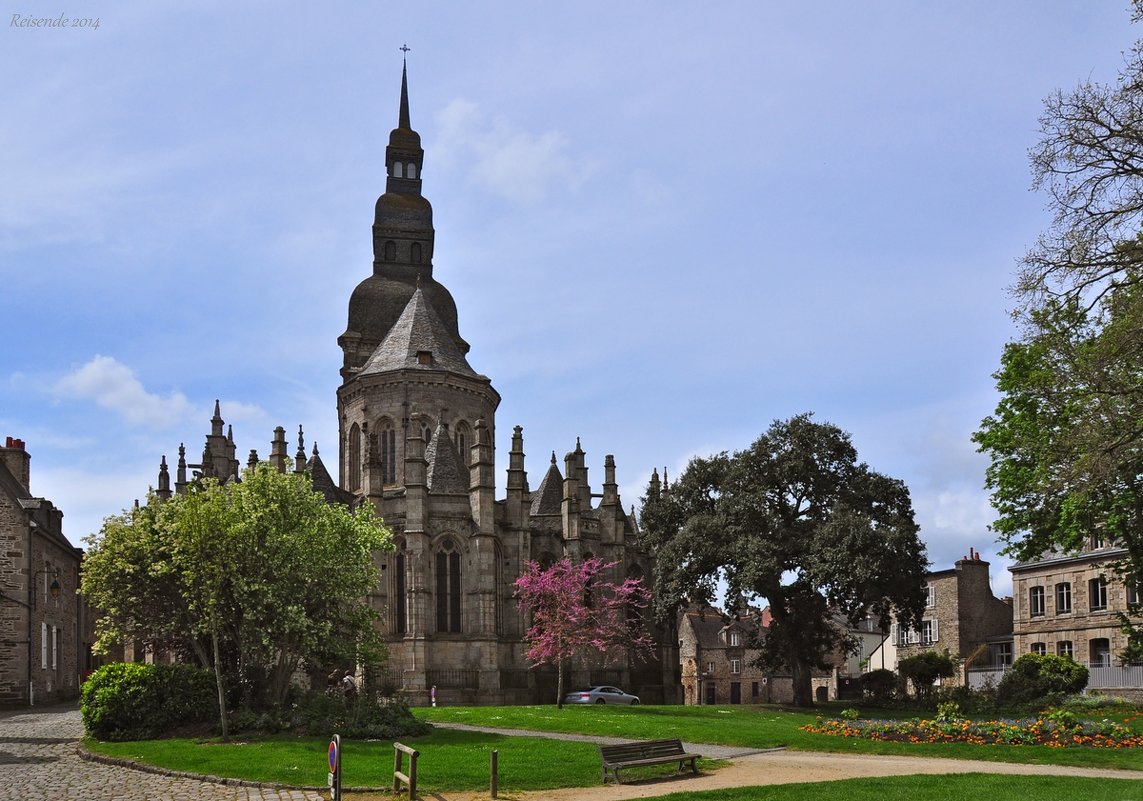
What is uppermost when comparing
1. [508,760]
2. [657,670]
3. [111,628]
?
[111,628]

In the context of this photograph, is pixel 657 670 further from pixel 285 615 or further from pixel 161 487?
pixel 285 615

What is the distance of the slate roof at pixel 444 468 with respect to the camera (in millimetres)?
49000

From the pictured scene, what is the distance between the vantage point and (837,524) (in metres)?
41.2

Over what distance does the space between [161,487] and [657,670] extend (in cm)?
2724

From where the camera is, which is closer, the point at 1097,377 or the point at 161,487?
the point at 1097,377

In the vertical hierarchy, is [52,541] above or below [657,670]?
above

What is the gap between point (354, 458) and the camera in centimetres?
5816

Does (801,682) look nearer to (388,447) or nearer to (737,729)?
(737,729)

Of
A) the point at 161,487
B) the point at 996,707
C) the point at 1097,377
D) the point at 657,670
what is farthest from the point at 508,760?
the point at 161,487

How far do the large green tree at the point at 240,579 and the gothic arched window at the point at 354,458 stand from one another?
1103 inches

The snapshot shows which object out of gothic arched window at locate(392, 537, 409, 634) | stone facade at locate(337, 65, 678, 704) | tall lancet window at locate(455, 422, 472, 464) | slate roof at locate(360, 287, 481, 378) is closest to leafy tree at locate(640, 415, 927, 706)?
stone facade at locate(337, 65, 678, 704)

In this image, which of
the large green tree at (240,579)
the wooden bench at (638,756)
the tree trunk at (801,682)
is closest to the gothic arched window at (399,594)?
the tree trunk at (801,682)

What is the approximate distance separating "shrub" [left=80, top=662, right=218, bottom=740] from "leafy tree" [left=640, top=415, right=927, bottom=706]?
69.0 ft

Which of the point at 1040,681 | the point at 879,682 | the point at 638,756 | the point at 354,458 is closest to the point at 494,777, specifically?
the point at 638,756
